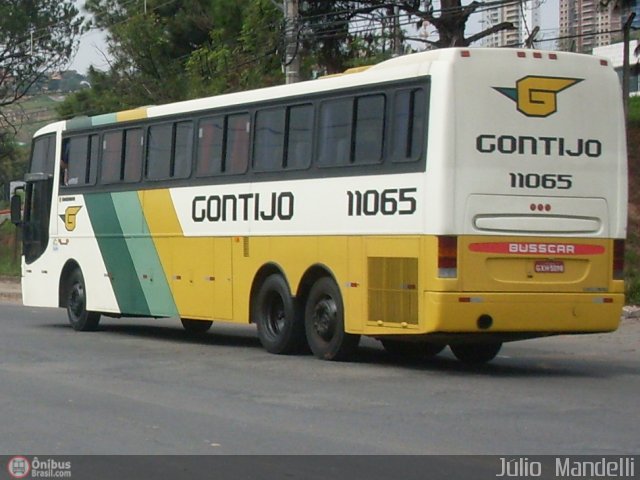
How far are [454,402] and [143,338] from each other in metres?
8.79

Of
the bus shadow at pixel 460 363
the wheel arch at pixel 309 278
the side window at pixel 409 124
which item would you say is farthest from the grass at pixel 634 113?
the side window at pixel 409 124

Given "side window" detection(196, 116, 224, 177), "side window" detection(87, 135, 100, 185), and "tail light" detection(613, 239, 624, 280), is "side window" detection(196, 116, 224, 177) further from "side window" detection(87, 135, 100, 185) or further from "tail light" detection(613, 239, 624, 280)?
"tail light" detection(613, 239, 624, 280)

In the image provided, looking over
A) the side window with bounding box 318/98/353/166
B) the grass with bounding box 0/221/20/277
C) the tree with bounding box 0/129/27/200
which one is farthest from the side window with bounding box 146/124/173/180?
the tree with bounding box 0/129/27/200

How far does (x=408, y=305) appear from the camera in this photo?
14.9 m

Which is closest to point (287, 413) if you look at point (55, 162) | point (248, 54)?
point (55, 162)

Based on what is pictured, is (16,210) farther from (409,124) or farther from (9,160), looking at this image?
(9,160)

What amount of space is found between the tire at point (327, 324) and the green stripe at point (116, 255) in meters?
4.37

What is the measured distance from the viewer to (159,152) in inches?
789

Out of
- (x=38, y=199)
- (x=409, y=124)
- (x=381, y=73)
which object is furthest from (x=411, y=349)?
(x=38, y=199)

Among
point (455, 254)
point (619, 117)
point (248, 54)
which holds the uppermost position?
point (248, 54)

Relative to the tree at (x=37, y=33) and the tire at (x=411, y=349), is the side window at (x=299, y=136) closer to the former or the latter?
the tire at (x=411, y=349)

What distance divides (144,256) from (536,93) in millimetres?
7497

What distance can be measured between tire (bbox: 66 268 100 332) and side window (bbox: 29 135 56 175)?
1989 millimetres

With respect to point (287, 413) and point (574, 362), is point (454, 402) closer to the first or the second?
point (287, 413)
